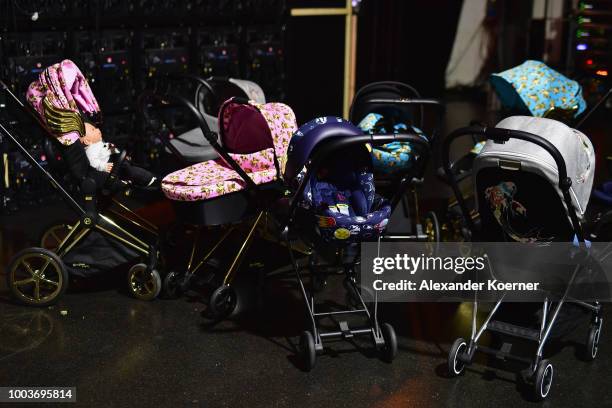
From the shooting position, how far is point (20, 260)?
3725 millimetres

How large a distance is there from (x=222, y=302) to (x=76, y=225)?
0.77 metres

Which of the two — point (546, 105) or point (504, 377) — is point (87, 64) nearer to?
point (546, 105)

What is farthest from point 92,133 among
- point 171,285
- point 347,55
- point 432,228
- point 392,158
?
point 347,55

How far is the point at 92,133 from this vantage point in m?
3.84

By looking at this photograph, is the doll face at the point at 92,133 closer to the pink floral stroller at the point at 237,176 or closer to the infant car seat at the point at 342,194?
A: the pink floral stroller at the point at 237,176

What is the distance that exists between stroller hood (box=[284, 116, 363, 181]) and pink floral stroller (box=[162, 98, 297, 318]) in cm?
29

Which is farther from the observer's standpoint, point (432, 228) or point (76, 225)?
point (432, 228)

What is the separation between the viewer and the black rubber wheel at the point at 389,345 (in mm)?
3328

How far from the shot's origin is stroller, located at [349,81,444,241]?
164 inches

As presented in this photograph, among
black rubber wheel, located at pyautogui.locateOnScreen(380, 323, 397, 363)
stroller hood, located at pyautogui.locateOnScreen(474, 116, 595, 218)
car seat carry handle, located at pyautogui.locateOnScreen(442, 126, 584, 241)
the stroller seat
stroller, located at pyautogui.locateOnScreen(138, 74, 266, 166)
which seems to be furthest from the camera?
stroller, located at pyautogui.locateOnScreen(138, 74, 266, 166)

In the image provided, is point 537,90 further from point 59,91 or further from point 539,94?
point 59,91

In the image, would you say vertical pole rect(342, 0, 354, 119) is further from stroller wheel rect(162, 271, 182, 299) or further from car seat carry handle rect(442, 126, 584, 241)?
car seat carry handle rect(442, 126, 584, 241)

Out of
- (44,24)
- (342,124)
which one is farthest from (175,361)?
(44,24)

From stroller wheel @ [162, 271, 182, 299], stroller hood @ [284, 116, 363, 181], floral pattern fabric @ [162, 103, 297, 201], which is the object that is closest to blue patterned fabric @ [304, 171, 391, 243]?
stroller hood @ [284, 116, 363, 181]
